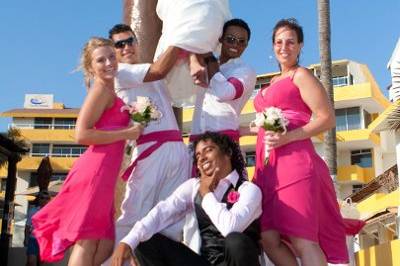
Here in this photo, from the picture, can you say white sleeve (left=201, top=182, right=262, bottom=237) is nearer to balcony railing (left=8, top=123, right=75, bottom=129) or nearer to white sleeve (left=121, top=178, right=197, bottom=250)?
white sleeve (left=121, top=178, right=197, bottom=250)

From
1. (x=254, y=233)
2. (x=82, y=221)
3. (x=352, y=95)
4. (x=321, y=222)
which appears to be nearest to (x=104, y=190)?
(x=82, y=221)

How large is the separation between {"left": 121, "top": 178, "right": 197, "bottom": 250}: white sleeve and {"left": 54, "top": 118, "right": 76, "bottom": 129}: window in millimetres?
58723

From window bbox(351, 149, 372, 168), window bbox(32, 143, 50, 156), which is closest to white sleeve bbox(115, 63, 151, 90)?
window bbox(351, 149, 372, 168)

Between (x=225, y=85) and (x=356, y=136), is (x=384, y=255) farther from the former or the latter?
(x=356, y=136)

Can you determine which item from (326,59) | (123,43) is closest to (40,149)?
(326,59)

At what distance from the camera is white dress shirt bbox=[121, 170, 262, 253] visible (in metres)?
3.70

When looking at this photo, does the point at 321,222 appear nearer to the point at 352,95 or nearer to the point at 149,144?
the point at 149,144

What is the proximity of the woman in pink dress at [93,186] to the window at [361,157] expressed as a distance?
45.2 meters

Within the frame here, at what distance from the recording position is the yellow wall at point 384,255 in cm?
1108

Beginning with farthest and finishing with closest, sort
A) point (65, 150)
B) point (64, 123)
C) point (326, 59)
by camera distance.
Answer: point (64, 123) < point (65, 150) < point (326, 59)

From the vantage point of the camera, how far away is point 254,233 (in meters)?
3.91

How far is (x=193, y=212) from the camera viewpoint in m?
4.01

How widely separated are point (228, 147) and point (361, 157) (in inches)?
1801

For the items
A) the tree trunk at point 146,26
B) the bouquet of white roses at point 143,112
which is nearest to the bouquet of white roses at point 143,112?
the bouquet of white roses at point 143,112
